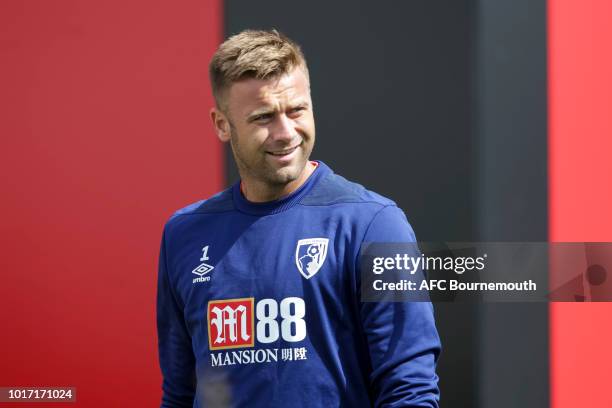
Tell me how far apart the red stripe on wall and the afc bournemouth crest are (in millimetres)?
768

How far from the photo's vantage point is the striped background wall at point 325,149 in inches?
70.1

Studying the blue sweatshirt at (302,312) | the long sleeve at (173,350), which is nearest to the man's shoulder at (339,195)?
the blue sweatshirt at (302,312)

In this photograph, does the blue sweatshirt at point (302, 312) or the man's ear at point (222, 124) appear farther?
the man's ear at point (222, 124)

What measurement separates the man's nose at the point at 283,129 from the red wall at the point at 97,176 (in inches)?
23.8

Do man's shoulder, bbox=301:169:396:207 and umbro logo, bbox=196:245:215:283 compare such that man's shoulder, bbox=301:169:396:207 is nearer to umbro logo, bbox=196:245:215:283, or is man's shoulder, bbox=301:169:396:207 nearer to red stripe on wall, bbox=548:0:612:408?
umbro logo, bbox=196:245:215:283

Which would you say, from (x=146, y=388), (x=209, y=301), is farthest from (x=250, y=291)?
(x=146, y=388)

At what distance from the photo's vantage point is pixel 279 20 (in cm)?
189

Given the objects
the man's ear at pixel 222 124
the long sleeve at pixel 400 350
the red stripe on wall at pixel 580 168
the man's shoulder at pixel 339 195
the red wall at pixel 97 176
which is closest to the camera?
the long sleeve at pixel 400 350

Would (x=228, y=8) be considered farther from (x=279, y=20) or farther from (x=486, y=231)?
(x=486, y=231)

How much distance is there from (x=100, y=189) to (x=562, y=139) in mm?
1113

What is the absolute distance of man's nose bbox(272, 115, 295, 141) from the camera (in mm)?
1264

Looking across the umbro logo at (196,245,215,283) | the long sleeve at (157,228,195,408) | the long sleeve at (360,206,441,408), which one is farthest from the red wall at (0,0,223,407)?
the long sleeve at (360,206,441,408)

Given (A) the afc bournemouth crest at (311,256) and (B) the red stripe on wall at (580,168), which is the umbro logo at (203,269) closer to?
(A) the afc bournemouth crest at (311,256)

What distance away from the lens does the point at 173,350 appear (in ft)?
4.58
